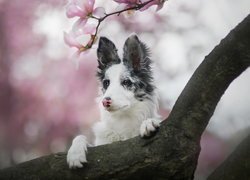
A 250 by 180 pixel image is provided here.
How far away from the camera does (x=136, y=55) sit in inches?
57.2

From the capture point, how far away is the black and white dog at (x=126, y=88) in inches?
55.6

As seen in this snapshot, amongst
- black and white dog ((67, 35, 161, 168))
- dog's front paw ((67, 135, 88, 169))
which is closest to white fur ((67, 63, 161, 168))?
black and white dog ((67, 35, 161, 168))

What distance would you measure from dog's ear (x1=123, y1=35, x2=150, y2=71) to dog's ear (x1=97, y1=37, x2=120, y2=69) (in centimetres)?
5

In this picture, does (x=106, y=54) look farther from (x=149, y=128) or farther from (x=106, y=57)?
(x=149, y=128)

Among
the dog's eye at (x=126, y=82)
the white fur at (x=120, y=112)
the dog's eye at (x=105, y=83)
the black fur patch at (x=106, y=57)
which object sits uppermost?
→ the black fur patch at (x=106, y=57)

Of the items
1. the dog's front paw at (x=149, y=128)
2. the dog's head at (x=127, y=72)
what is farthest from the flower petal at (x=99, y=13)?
the dog's front paw at (x=149, y=128)

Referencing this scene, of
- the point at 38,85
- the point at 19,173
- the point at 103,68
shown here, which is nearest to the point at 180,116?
the point at 19,173

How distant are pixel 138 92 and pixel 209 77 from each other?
0.43 meters

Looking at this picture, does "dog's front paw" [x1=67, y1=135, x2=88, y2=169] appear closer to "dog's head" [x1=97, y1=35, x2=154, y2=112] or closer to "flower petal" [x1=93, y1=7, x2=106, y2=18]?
"dog's head" [x1=97, y1=35, x2=154, y2=112]

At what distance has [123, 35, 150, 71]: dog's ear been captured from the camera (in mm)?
1436

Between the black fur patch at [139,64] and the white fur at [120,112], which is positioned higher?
the black fur patch at [139,64]

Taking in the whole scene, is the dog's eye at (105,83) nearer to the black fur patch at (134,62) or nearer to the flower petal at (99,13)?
the black fur patch at (134,62)

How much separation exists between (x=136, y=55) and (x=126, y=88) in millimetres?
110

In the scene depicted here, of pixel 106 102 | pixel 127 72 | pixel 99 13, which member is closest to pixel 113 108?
pixel 106 102
